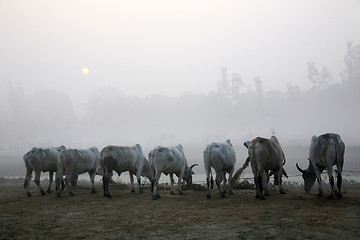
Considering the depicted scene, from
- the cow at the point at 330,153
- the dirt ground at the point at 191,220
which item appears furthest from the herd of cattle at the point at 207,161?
the dirt ground at the point at 191,220

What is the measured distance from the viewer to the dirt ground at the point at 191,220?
21.4 feet

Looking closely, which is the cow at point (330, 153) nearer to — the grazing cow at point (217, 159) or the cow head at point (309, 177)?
the cow head at point (309, 177)

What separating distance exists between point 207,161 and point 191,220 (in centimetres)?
535

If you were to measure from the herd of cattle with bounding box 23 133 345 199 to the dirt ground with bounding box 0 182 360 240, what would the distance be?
1511 millimetres

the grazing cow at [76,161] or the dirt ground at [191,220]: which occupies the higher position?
the grazing cow at [76,161]

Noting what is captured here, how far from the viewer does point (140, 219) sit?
8.50 meters

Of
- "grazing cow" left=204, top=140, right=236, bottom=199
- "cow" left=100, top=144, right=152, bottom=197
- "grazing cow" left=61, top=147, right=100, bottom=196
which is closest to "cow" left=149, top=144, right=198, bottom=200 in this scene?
"grazing cow" left=204, top=140, right=236, bottom=199

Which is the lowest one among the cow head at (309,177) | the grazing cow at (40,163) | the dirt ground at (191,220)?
the dirt ground at (191,220)

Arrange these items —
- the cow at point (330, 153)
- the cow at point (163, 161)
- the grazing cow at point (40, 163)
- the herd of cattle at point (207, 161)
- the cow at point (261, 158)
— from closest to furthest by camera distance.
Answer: the cow at point (330, 153), the herd of cattle at point (207, 161), the cow at point (261, 158), the cow at point (163, 161), the grazing cow at point (40, 163)

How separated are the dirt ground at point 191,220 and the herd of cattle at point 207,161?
151 cm

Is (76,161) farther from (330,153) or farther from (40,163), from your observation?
(330,153)

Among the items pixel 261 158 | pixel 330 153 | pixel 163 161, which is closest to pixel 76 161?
pixel 163 161

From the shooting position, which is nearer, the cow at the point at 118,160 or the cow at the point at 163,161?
the cow at the point at 163,161

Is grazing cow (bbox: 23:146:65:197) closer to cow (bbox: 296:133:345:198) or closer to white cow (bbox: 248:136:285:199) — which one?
white cow (bbox: 248:136:285:199)
